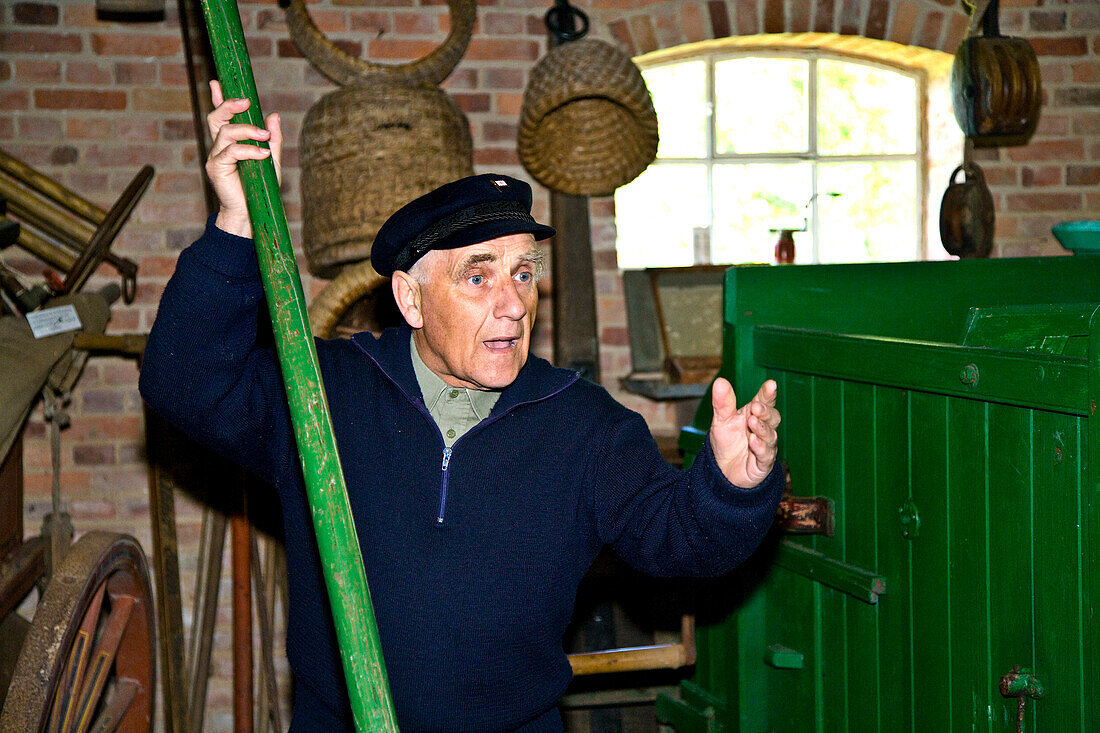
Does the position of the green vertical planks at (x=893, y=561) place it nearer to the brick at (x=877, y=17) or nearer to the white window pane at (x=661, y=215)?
the white window pane at (x=661, y=215)

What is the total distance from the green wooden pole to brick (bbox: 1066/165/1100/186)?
297cm

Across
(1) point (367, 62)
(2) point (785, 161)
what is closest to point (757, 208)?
(2) point (785, 161)

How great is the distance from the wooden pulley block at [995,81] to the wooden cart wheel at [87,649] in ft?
8.32

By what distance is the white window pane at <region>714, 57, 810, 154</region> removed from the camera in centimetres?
342

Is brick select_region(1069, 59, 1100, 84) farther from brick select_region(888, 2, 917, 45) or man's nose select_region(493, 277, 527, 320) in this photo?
man's nose select_region(493, 277, 527, 320)

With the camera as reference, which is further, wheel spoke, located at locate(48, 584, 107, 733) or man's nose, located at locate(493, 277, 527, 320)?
wheel spoke, located at locate(48, 584, 107, 733)

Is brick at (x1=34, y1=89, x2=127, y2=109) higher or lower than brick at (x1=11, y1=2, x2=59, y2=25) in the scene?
lower

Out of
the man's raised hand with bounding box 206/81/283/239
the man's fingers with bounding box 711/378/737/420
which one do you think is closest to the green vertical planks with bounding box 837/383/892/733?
the man's fingers with bounding box 711/378/737/420

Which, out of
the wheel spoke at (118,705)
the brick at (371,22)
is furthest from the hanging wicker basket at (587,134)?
the wheel spoke at (118,705)

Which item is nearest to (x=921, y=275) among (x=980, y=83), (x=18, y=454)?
(x=980, y=83)

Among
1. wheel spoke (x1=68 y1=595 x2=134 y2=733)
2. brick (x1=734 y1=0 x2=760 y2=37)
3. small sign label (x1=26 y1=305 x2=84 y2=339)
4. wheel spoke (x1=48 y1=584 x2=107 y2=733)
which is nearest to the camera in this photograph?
wheel spoke (x1=48 y1=584 x2=107 y2=733)

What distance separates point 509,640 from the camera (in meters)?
1.42

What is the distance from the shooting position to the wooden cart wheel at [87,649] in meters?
1.68

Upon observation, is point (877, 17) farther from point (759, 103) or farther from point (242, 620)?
point (242, 620)
